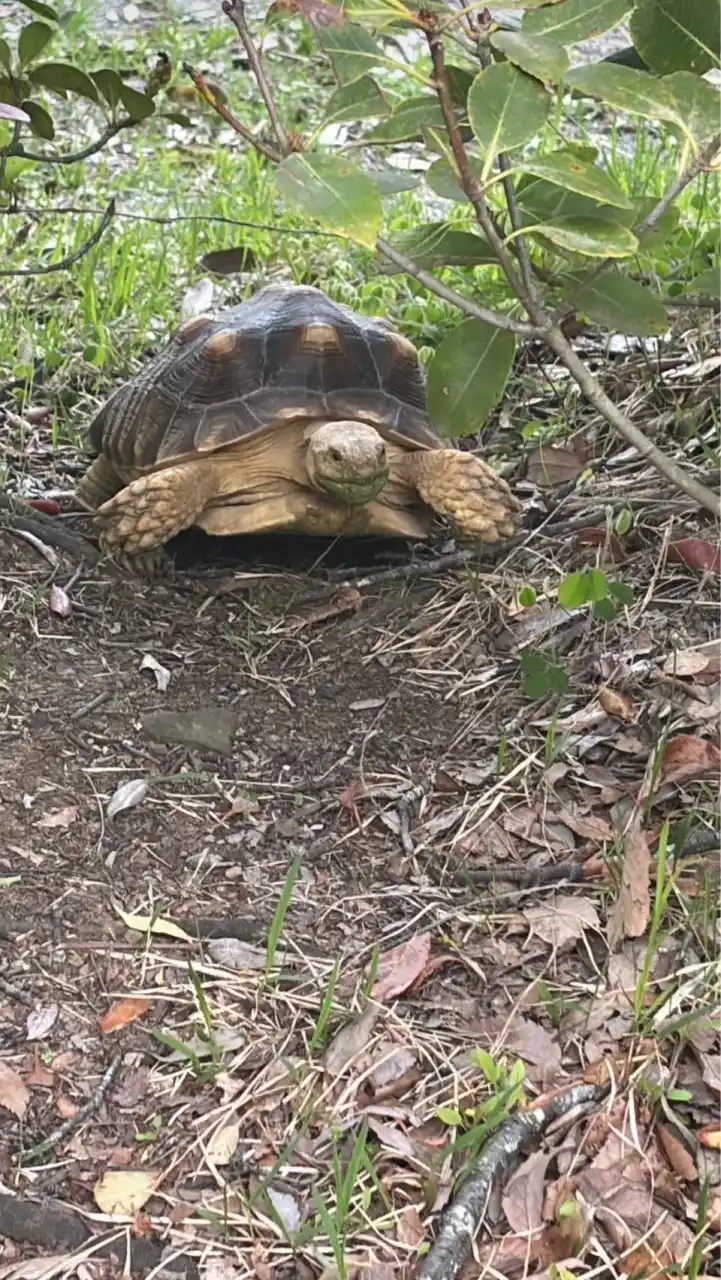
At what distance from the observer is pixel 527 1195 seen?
137 centimetres

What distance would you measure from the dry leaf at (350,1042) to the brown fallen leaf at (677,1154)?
Result: 14.9 inches

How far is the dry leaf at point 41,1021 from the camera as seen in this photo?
1584 mm

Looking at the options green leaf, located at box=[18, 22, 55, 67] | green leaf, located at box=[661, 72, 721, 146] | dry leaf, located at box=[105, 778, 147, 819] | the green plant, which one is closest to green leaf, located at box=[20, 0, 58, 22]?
green leaf, located at box=[18, 22, 55, 67]

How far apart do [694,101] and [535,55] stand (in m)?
0.21

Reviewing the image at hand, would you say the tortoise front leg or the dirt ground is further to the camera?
the tortoise front leg

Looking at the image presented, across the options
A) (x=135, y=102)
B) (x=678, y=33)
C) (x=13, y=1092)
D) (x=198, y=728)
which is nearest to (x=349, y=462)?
(x=198, y=728)

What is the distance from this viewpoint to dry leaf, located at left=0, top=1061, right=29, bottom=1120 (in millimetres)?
1483

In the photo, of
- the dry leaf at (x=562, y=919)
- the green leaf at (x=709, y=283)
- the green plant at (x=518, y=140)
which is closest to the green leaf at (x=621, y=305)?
the green plant at (x=518, y=140)

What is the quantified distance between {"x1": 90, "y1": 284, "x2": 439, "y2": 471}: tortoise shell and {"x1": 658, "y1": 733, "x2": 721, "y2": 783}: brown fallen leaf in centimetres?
120

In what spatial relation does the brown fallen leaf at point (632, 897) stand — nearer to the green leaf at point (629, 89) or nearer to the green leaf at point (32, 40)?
the green leaf at point (629, 89)

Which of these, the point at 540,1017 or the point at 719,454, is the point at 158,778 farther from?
the point at 719,454

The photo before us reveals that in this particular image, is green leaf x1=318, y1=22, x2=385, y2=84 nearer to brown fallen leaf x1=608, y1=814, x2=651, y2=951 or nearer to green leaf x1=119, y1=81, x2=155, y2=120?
green leaf x1=119, y1=81, x2=155, y2=120

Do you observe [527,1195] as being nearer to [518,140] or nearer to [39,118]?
[518,140]

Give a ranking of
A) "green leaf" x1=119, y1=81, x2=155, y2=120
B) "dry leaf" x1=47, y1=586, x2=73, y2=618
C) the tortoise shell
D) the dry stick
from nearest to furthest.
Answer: the dry stick
"green leaf" x1=119, y1=81, x2=155, y2=120
"dry leaf" x1=47, y1=586, x2=73, y2=618
the tortoise shell
